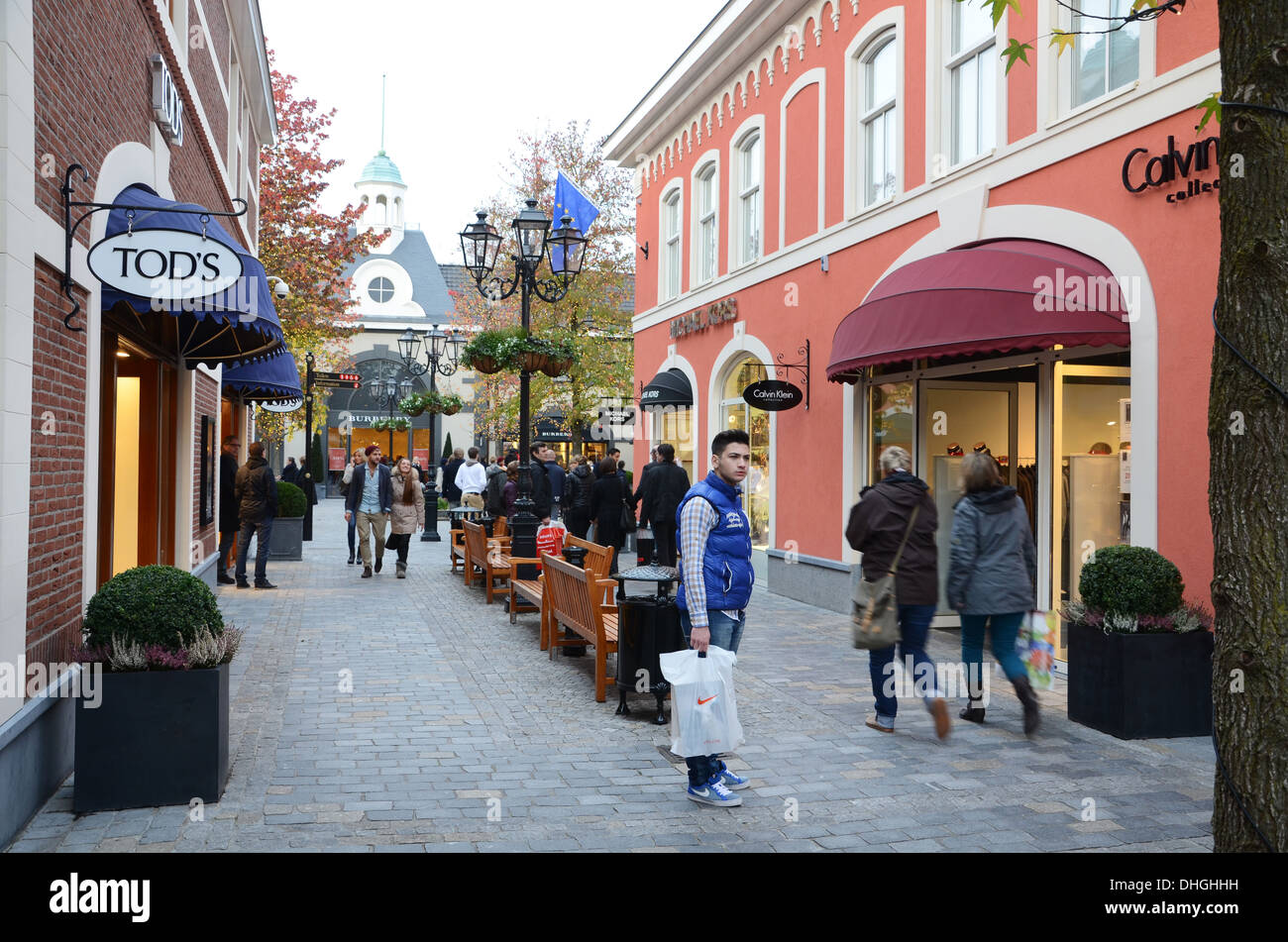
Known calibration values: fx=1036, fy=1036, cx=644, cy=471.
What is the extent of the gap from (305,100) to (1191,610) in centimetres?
2169

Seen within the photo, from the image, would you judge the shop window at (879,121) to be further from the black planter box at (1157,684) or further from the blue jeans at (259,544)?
the blue jeans at (259,544)

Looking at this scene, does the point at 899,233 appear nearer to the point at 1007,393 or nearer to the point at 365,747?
the point at 1007,393

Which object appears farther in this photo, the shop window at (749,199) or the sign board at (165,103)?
the shop window at (749,199)

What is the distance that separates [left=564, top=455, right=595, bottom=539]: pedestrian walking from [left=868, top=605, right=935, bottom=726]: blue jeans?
9062mm

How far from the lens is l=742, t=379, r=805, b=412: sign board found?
12891mm

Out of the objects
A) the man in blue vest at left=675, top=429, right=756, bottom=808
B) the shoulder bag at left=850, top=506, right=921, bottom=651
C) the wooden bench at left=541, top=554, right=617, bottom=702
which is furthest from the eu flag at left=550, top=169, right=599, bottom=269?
the man in blue vest at left=675, top=429, right=756, bottom=808

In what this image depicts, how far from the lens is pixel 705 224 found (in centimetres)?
1766

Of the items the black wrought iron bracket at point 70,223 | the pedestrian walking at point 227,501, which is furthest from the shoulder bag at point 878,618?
the pedestrian walking at point 227,501

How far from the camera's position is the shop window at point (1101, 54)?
8.04 metres

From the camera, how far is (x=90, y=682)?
504 centimetres

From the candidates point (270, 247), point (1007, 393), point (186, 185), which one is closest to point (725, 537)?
point (1007, 393)

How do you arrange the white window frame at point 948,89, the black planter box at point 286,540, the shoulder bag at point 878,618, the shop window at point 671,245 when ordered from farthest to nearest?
the shop window at point 671,245 → the black planter box at point 286,540 → the white window frame at point 948,89 → the shoulder bag at point 878,618

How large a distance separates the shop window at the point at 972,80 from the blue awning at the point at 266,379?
9445 mm

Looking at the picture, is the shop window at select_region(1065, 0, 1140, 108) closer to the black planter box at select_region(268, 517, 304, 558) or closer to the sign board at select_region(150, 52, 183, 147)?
the sign board at select_region(150, 52, 183, 147)
